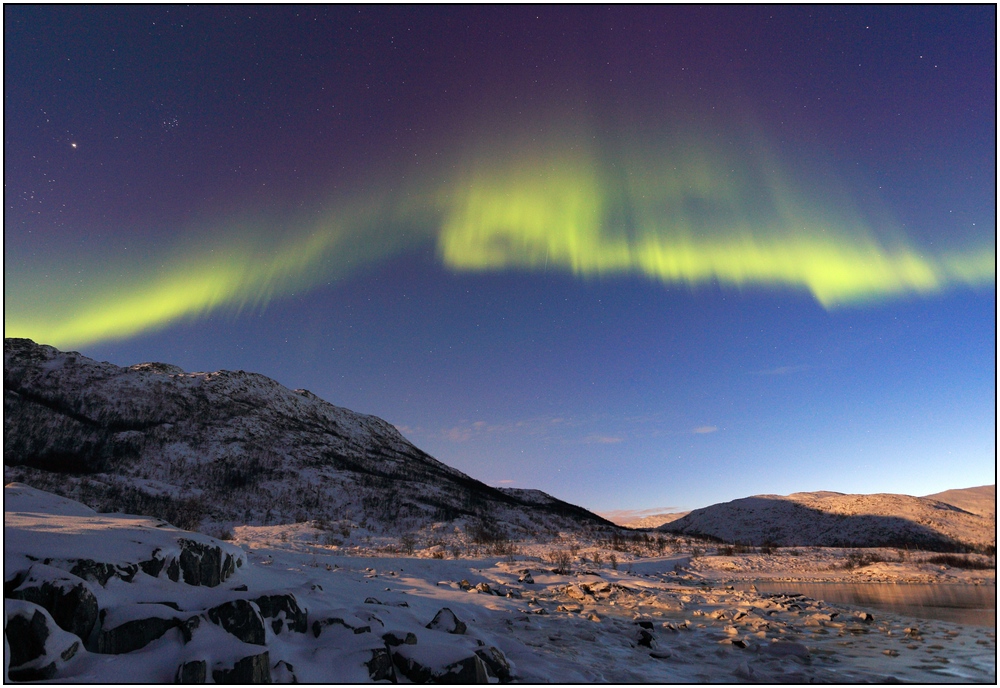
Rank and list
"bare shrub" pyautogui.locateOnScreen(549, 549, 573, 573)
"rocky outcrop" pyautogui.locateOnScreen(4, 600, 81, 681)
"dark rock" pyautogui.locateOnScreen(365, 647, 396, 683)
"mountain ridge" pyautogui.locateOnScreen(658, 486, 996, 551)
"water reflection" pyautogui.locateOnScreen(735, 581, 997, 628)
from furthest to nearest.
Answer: "mountain ridge" pyautogui.locateOnScreen(658, 486, 996, 551) < "bare shrub" pyautogui.locateOnScreen(549, 549, 573, 573) < "water reflection" pyautogui.locateOnScreen(735, 581, 997, 628) < "dark rock" pyautogui.locateOnScreen(365, 647, 396, 683) < "rocky outcrop" pyautogui.locateOnScreen(4, 600, 81, 681)

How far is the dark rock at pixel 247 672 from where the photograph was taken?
537 centimetres

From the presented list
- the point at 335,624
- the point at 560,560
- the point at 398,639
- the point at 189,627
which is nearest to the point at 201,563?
the point at 189,627

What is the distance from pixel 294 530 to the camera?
29.5 metres

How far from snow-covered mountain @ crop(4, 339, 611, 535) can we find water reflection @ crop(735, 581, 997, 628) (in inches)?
1129

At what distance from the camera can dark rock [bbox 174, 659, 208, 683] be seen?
5.19 m

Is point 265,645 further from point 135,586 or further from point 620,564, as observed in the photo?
point 620,564

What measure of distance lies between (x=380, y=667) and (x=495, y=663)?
158cm

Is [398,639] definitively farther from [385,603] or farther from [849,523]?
[849,523]

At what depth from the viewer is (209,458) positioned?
2564 inches

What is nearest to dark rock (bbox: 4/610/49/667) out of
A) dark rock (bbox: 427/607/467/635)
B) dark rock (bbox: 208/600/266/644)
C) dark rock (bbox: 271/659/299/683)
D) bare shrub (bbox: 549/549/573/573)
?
dark rock (bbox: 208/600/266/644)

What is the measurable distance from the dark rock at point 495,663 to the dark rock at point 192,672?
10.3 feet

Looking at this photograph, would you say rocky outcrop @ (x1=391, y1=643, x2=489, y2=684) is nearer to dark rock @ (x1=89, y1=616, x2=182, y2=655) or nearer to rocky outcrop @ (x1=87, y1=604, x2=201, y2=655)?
rocky outcrop @ (x1=87, y1=604, x2=201, y2=655)

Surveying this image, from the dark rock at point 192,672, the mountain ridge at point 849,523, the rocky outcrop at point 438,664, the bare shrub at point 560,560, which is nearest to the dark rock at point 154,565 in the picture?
the dark rock at point 192,672

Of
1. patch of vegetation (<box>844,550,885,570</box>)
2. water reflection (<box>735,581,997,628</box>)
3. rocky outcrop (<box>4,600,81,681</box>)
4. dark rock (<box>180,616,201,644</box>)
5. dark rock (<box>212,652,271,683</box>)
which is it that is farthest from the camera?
patch of vegetation (<box>844,550,885,570</box>)
